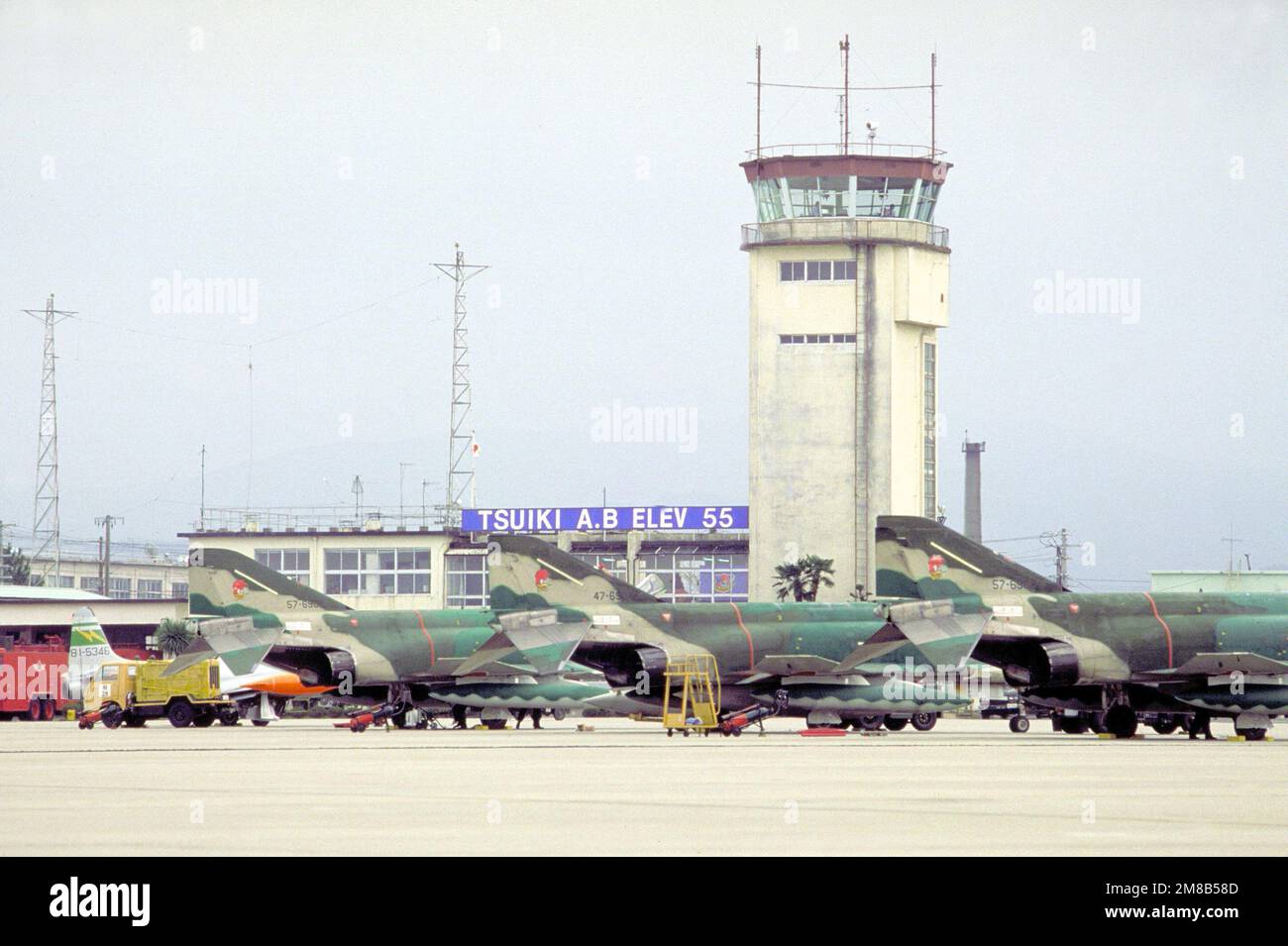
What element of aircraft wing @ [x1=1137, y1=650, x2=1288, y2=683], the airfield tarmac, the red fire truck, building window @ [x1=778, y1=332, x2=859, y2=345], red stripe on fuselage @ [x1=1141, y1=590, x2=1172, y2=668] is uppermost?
building window @ [x1=778, y1=332, x2=859, y2=345]

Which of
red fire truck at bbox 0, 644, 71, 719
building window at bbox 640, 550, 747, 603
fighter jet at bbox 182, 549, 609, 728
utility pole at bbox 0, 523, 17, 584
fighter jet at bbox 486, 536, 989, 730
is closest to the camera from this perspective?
fighter jet at bbox 486, 536, 989, 730

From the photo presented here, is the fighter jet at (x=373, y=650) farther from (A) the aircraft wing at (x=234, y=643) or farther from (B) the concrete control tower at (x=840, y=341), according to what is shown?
(B) the concrete control tower at (x=840, y=341)

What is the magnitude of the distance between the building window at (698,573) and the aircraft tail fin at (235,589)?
5664 centimetres

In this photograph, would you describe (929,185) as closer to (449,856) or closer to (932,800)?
(932,800)

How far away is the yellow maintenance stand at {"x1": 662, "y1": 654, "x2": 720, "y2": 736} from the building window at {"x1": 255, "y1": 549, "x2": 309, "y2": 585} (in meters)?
66.4

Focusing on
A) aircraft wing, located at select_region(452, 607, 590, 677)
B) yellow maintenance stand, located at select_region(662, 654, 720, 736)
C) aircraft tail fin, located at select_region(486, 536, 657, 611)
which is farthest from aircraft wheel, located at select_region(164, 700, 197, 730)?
yellow maintenance stand, located at select_region(662, 654, 720, 736)

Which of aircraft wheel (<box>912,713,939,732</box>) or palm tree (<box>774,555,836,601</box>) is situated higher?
palm tree (<box>774,555,836,601</box>)

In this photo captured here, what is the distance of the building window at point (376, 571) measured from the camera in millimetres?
112938

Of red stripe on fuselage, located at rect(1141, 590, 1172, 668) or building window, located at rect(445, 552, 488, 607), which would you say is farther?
building window, located at rect(445, 552, 488, 607)

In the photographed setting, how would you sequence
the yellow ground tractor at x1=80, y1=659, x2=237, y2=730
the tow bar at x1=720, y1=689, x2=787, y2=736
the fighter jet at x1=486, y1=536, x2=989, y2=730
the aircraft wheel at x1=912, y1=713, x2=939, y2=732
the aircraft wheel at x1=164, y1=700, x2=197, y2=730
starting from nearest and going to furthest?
1. the tow bar at x1=720, y1=689, x2=787, y2=736
2. the fighter jet at x1=486, y1=536, x2=989, y2=730
3. the aircraft wheel at x1=912, y1=713, x2=939, y2=732
4. the yellow ground tractor at x1=80, y1=659, x2=237, y2=730
5. the aircraft wheel at x1=164, y1=700, x2=197, y2=730

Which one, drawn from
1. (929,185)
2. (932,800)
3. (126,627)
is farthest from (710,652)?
(126,627)

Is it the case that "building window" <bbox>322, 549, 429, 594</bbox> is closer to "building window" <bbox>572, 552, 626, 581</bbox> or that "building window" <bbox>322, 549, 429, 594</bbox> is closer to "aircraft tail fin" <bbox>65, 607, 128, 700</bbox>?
"building window" <bbox>572, 552, 626, 581</bbox>

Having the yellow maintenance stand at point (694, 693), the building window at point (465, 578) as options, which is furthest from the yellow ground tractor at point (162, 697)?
the building window at point (465, 578)

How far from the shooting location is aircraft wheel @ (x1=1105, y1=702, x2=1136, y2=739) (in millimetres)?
47000
